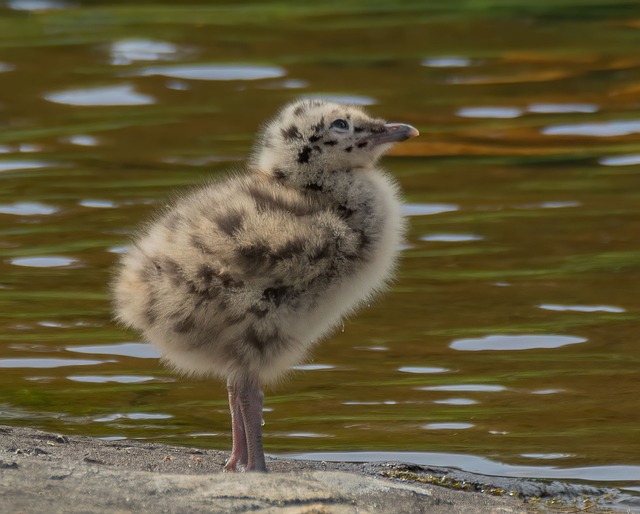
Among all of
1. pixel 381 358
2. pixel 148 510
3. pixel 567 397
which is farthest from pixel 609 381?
pixel 148 510

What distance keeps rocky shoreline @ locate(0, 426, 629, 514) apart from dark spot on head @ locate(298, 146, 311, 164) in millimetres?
1016

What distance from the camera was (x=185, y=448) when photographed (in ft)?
17.0

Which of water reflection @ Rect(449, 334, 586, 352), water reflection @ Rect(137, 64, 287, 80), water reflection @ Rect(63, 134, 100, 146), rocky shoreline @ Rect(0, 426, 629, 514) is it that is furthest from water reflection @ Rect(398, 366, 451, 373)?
water reflection @ Rect(137, 64, 287, 80)

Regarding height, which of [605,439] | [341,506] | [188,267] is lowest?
[605,439]

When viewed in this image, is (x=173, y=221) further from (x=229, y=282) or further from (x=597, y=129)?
(x=597, y=129)

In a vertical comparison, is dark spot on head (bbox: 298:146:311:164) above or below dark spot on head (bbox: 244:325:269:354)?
above

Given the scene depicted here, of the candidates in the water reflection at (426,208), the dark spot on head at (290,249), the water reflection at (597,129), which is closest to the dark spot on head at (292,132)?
the dark spot on head at (290,249)

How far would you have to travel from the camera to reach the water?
18.3 ft

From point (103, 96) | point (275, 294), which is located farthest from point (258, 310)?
point (103, 96)

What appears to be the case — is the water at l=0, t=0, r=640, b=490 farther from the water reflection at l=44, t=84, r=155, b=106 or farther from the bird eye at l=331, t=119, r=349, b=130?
the bird eye at l=331, t=119, r=349, b=130

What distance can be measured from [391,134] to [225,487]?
5.84 feet

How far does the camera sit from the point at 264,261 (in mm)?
4645

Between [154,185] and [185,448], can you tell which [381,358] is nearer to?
[185,448]

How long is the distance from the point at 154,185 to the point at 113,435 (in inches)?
148
